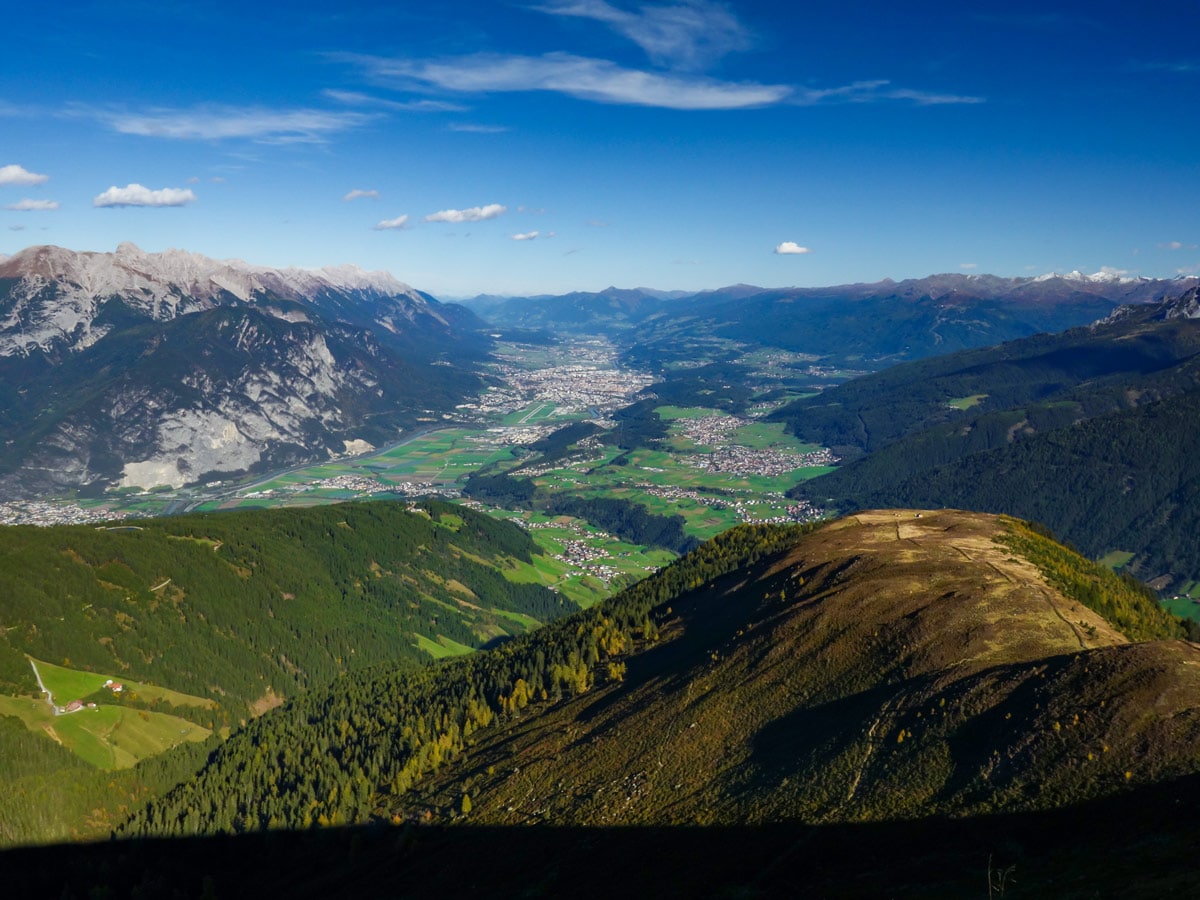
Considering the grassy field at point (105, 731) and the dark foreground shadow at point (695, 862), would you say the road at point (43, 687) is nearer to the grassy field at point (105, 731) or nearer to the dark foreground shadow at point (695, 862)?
the grassy field at point (105, 731)

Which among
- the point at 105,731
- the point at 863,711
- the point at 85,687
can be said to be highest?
the point at 863,711

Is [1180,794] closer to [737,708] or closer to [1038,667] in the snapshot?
[1038,667]

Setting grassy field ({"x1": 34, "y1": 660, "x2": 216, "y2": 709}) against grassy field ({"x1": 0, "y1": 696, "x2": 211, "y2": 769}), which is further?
grassy field ({"x1": 34, "y1": 660, "x2": 216, "y2": 709})

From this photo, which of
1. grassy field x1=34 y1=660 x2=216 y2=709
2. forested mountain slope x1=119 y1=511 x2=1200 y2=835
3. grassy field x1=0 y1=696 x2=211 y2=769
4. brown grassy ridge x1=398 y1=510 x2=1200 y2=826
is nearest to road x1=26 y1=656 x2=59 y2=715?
grassy field x1=34 y1=660 x2=216 y2=709

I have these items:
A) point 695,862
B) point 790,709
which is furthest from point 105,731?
point 695,862

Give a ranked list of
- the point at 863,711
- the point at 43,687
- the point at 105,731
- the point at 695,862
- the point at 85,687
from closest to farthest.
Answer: the point at 695,862 → the point at 863,711 → the point at 105,731 → the point at 43,687 → the point at 85,687

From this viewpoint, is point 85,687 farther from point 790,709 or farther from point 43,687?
point 790,709

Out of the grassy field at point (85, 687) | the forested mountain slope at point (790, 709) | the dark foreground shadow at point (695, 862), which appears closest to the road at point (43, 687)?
the grassy field at point (85, 687)

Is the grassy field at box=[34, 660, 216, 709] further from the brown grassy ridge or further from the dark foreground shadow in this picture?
the brown grassy ridge
